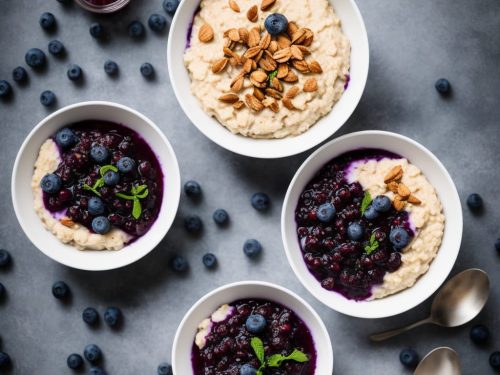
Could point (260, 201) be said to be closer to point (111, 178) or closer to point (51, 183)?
point (111, 178)

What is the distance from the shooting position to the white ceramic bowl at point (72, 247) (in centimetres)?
359

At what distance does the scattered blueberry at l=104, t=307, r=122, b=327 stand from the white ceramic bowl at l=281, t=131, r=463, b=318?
1.18 metres

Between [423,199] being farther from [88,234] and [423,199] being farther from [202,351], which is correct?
[88,234]

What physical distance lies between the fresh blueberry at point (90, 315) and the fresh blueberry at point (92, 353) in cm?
15

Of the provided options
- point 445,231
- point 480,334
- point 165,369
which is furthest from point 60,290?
point 480,334

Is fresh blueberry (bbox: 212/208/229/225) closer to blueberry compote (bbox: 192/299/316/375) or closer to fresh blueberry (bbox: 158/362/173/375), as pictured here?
blueberry compote (bbox: 192/299/316/375)

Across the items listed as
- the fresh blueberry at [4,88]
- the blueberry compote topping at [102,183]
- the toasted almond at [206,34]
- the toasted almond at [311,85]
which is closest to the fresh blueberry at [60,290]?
the blueberry compote topping at [102,183]

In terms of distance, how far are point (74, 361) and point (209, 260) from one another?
3.41ft

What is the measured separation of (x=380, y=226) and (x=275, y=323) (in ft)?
2.65

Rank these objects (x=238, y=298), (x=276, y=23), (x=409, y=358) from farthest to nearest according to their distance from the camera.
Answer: (x=409, y=358)
(x=238, y=298)
(x=276, y=23)

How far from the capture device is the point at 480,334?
153 inches

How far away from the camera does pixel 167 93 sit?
3.98 m

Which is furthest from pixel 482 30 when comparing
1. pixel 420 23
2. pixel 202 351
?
pixel 202 351

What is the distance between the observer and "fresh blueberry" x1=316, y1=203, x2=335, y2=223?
11.4 ft
